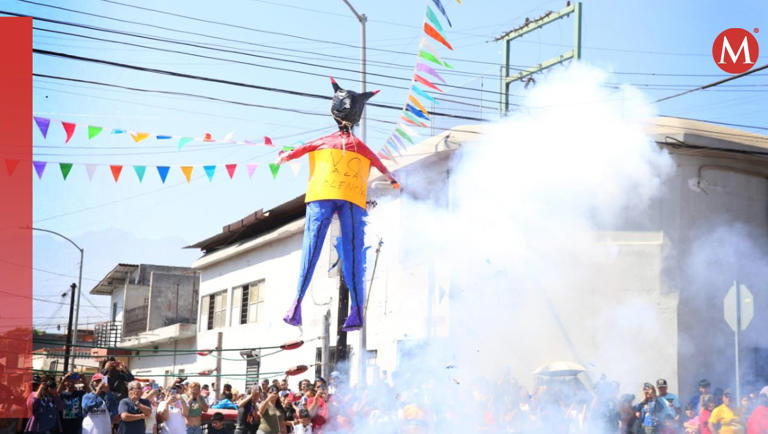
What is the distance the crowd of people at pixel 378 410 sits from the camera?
12203mm

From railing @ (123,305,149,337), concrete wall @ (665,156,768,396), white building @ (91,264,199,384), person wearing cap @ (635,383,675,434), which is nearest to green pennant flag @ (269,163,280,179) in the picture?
person wearing cap @ (635,383,675,434)

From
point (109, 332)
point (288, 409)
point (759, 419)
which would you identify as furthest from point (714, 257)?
point (109, 332)

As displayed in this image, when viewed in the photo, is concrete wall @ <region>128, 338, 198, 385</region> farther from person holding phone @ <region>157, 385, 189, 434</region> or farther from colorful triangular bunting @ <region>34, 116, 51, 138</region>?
colorful triangular bunting @ <region>34, 116, 51, 138</region>

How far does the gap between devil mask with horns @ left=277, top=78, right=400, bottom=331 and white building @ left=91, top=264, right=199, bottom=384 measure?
21885mm

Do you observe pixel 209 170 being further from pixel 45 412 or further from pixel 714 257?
pixel 714 257

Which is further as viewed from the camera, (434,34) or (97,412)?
(97,412)

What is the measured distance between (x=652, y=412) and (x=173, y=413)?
6.90 meters

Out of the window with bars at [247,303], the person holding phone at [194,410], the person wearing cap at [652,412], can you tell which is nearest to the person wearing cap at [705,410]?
the person wearing cap at [652,412]

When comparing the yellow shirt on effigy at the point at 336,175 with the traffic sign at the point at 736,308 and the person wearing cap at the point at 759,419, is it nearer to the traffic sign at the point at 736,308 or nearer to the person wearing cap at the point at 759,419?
the person wearing cap at the point at 759,419

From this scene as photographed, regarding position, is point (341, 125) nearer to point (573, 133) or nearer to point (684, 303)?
point (573, 133)

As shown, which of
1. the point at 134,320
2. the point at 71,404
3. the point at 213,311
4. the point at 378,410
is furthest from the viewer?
the point at 134,320

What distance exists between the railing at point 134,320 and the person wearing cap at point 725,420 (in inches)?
1333

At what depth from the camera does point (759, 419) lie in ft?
40.3

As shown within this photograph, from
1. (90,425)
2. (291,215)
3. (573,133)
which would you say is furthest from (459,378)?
(291,215)
